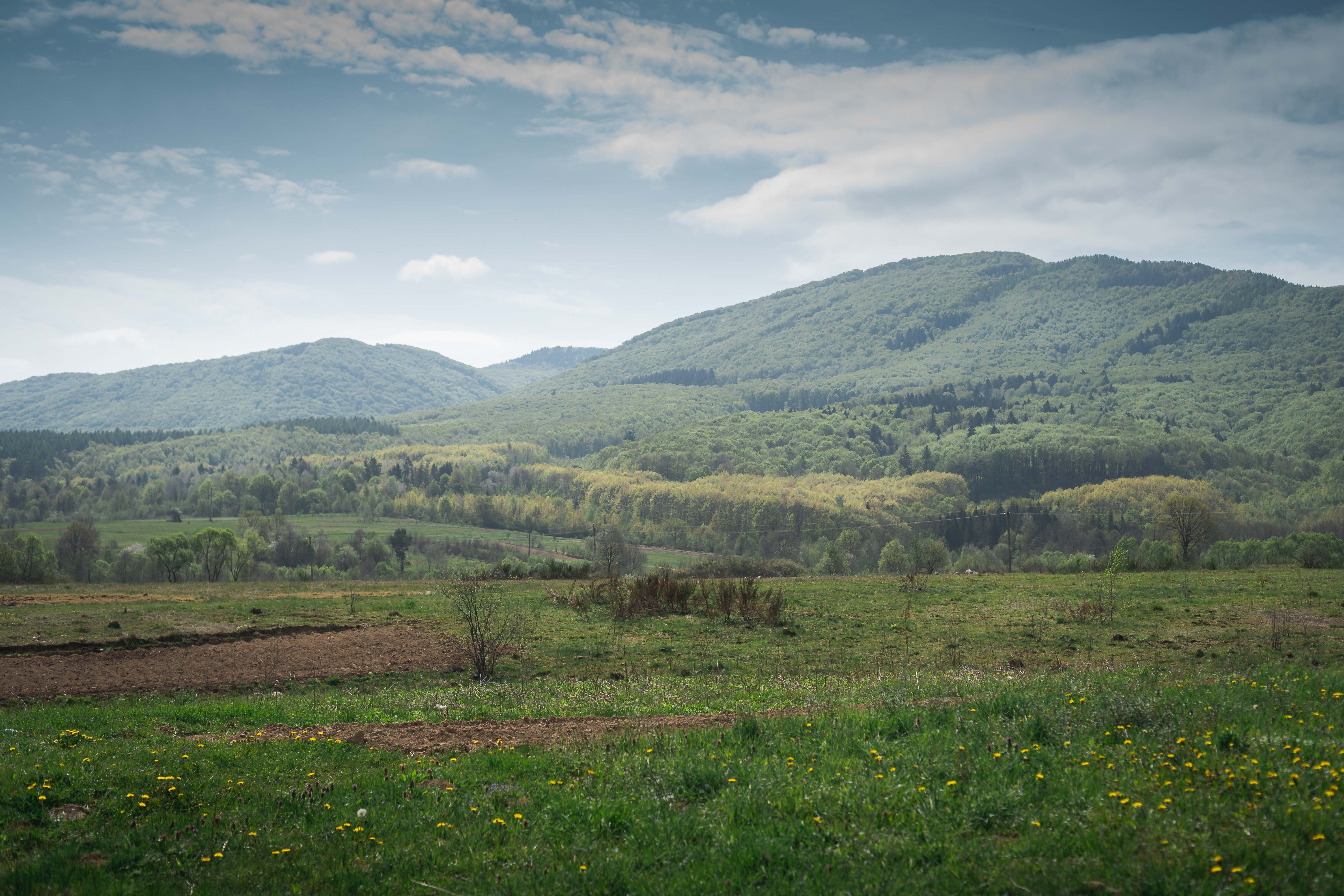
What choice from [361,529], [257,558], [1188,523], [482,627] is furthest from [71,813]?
[361,529]

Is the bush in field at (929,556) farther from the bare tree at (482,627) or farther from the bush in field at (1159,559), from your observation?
the bare tree at (482,627)

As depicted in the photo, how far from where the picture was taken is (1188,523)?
2293 inches

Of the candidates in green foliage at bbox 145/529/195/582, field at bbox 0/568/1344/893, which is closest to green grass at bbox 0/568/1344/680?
field at bbox 0/568/1344/893

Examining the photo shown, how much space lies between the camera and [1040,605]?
30.8 m

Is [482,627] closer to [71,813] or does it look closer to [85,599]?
[71,813]

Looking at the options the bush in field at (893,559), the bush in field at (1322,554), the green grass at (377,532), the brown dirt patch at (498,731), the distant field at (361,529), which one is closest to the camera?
the brown dirt patch at (498,731)

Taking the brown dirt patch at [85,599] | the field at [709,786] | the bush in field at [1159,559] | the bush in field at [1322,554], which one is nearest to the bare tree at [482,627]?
the field at [709,786]

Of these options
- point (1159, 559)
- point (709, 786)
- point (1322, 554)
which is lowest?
point (1159, 559)

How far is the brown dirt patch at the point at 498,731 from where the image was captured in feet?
32.0

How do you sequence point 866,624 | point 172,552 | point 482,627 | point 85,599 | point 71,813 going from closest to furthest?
point 71,813
point 482,627
point 866,624
point 85,599
point 172,552

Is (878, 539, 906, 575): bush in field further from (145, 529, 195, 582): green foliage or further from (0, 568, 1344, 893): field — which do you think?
(145, 529, 195, 582): green foliage

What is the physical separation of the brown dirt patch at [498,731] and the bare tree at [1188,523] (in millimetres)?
55254

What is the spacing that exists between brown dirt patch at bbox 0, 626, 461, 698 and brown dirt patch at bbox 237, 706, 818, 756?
8.19 metres

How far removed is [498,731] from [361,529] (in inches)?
5255
